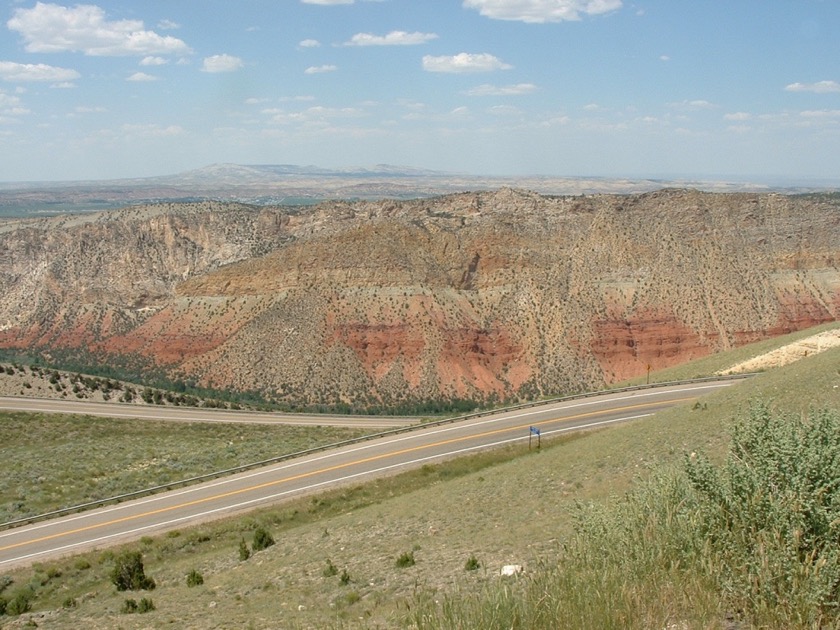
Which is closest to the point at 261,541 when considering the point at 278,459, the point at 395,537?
the point at 395,537

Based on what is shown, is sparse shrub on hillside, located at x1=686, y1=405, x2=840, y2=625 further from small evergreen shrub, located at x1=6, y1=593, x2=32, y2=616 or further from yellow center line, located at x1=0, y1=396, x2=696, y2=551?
yellow center line, located at x1=0, y1=396, x2=696, y2=551

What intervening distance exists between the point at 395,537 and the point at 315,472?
1479 centimetres

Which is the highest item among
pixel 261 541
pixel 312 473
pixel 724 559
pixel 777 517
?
pixel 777 517

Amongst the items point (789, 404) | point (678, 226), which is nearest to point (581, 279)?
point (678, 226)

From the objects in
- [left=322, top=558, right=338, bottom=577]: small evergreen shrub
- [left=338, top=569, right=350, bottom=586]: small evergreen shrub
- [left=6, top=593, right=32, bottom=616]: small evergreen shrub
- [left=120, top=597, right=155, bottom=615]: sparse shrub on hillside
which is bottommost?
[left=6, top=593, right=32, bottom=616]: small evergreen shrub

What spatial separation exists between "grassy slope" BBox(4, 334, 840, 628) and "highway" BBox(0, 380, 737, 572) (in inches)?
85.2

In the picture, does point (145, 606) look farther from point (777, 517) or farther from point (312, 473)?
point (312, 473)

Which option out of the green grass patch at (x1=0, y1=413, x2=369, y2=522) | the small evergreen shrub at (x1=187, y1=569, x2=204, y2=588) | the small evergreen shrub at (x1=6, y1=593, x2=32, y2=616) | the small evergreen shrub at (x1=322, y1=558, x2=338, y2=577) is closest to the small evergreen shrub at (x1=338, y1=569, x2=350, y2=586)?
the small evergreen shrub at (x1=322, y1=558, x2=338, y2=577)

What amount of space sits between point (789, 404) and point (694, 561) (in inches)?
684

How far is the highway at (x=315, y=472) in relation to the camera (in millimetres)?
28312

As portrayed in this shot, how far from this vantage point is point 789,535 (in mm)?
7418

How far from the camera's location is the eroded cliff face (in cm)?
7400

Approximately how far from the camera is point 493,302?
8188 centimetres

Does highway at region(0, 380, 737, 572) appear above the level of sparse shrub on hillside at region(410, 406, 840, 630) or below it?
below
